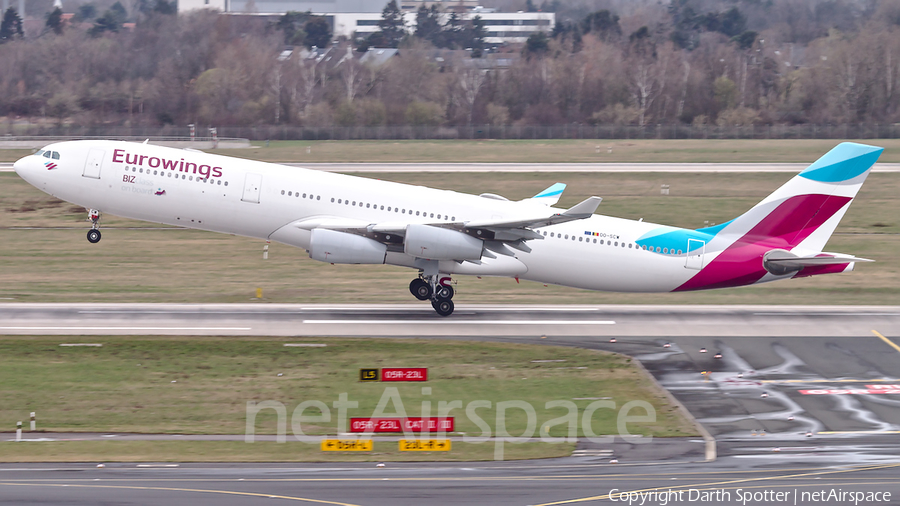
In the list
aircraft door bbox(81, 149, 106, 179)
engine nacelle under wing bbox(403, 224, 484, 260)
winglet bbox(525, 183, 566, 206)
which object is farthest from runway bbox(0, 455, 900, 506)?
winglet bbox(525, 183, 566, 206)

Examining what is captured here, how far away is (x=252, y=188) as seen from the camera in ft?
120

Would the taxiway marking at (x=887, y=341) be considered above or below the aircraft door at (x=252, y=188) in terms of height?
below

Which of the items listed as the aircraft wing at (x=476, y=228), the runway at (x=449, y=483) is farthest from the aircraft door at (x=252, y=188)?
the runway at (x=449, y=483)

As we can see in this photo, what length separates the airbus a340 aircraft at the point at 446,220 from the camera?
→ 118 ft

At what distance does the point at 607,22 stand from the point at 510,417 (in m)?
151

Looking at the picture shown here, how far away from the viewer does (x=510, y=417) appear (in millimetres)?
25234

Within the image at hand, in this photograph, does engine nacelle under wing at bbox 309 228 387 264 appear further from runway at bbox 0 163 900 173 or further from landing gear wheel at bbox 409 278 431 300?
runway at bbox 0 163 900 173

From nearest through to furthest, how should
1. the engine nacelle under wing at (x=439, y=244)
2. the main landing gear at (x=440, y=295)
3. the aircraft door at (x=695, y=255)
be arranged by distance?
1. the engine nacelle under wing at (x=439, y=244)
2. the aircraft door at (x=695, y=255)
3. the main landing gear at (x=440, y=295)

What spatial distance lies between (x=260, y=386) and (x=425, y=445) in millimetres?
7749

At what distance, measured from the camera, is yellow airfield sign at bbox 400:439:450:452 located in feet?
72.1

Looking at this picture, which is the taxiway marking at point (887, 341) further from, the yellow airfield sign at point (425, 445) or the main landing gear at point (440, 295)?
the yellow airfield sign at point (425, 445)

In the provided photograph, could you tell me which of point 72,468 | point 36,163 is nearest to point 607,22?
point 36,163

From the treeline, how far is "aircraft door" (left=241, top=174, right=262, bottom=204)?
79.7 meters

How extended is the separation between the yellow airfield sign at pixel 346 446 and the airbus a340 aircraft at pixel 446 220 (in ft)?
46.0
